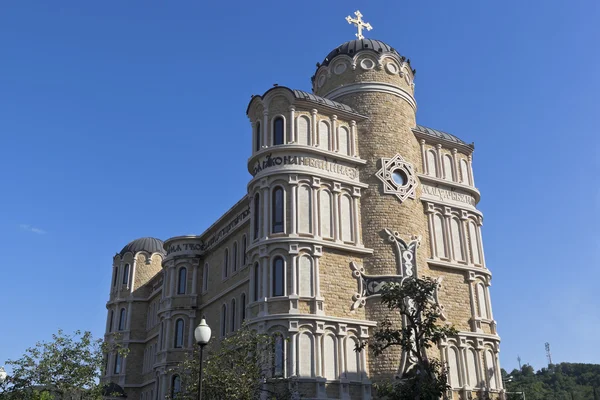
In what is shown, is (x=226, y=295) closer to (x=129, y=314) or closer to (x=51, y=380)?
(x=51, y=380)

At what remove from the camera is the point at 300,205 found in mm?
29516

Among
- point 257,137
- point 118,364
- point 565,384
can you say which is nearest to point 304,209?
point 257,137

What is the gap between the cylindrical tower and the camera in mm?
30750

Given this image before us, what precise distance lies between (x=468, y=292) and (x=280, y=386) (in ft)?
40.6

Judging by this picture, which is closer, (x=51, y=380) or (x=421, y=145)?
(x=51, y=380)

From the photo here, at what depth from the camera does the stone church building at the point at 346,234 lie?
27.6m

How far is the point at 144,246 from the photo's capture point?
191ft

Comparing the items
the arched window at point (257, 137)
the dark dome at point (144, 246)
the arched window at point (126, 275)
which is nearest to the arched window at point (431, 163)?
the arched window at point (257, 137)

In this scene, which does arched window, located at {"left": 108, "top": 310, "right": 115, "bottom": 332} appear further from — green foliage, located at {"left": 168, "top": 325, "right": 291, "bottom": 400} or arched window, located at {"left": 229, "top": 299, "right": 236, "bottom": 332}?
green foliage, located at {"left": 168, "top": 325, "right": 291, "bottom": 400}

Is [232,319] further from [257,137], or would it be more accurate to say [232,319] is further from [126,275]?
[126,275]

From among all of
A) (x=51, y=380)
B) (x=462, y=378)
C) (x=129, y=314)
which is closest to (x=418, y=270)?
(x=462, y=378)

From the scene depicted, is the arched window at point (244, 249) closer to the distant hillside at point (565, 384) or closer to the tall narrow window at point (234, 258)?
the tall narrow window at point (234, 258)

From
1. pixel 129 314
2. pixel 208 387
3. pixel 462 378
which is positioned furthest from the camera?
pixel 129 314

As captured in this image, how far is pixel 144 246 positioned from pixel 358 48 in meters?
31.8
